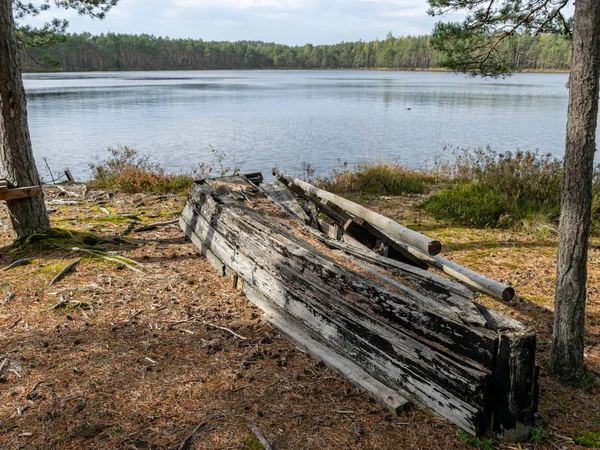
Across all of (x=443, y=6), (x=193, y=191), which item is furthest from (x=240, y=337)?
(x=443, y=6)

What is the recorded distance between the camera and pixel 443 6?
8625mm

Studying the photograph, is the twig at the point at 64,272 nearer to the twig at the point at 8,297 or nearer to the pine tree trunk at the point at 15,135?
the twig at the point at 8,297

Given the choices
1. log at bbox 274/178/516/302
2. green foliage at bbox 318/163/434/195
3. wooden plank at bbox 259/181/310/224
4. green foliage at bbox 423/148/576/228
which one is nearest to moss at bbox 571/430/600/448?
log at bbox 274/178/516/302

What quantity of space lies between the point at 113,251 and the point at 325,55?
175259mm

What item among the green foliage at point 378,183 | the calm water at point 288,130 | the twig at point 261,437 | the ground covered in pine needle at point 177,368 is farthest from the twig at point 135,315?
the calm water at point 288,130

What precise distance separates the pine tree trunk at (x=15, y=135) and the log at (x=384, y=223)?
3.90 m

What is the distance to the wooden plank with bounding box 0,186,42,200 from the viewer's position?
6340 mm

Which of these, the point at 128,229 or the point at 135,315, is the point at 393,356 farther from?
the point at 128,229

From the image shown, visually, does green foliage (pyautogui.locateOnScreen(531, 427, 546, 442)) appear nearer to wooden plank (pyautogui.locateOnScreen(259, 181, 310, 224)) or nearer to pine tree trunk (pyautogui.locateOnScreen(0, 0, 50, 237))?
wooden plank (pyautogui.locateOnScreen(259, 181, 310, 224))

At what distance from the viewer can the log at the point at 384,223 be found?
4.59 metres

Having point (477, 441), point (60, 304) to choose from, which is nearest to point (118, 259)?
point (60, 304)

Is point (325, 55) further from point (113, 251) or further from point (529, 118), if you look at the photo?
point (113, 251)

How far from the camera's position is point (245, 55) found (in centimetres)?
16288

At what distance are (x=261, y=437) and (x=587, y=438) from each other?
2.30 meters
